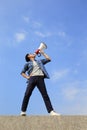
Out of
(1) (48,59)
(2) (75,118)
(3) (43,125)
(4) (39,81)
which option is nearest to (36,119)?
(3) (43,125)

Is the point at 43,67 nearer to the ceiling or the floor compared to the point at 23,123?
nearer to the ceiling

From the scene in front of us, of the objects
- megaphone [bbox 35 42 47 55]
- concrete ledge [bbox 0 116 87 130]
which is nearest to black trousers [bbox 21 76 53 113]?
megaphone [bbox 35 42 47 55]

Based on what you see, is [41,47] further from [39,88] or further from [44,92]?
[44,92]

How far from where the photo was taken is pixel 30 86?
9648mm

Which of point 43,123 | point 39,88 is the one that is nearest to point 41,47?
point 39,88

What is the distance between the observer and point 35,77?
9758 mm

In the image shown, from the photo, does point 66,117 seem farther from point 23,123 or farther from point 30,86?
point 30,86

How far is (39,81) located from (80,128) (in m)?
2.09

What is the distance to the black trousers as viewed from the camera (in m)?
9.48

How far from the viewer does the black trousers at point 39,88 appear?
9.48 metres

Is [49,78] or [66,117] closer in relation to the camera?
[66,117]

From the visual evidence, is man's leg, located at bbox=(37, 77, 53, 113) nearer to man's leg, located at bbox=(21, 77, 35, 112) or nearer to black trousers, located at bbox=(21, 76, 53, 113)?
black trousers, located at bbox=(21, 76, 53, 113)

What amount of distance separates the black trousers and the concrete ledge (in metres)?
1.04

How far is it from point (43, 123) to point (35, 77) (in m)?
1.86
